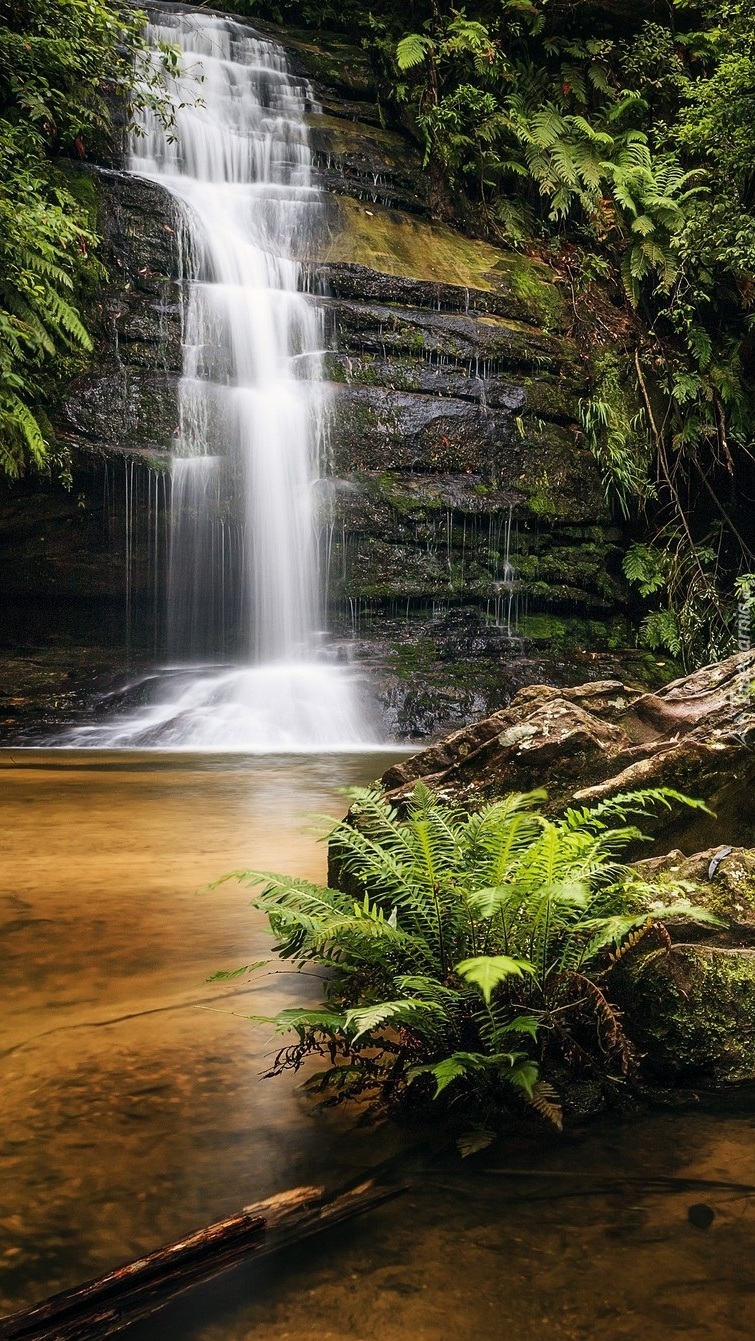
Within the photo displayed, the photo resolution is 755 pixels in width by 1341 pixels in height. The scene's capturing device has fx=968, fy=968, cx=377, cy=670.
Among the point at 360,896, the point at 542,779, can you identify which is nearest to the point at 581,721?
the point at 542,779

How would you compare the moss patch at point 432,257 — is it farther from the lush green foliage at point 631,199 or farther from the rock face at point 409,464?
the lush green foliage at point 631,199

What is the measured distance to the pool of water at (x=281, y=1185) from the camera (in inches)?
60.0

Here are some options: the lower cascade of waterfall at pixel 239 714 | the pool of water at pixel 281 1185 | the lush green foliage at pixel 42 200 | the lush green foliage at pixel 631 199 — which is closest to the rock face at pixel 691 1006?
the pool of water at pixel 281 1185

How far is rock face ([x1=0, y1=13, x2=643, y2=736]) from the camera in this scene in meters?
11.1

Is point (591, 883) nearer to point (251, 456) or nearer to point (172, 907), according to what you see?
point (172, 907)

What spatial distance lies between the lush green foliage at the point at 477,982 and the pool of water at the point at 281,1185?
0.48ft

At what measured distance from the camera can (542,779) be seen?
139 inches

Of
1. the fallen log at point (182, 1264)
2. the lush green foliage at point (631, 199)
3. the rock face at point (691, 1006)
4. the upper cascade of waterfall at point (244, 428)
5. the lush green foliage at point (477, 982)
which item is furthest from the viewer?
the lush green foliage at point (631, 199)

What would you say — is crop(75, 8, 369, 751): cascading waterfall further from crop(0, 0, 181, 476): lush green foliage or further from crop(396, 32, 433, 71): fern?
crop(396, 32, 433, 71): fern

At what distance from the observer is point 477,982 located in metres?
2.10

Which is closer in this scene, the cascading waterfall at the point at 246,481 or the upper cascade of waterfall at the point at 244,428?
the cascading waterfall at the point at 246,481

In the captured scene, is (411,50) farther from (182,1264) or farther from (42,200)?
(182,1264)

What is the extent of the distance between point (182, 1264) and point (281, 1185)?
0.29m

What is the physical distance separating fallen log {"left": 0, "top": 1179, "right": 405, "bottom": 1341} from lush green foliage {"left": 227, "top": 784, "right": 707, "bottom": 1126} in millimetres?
326
